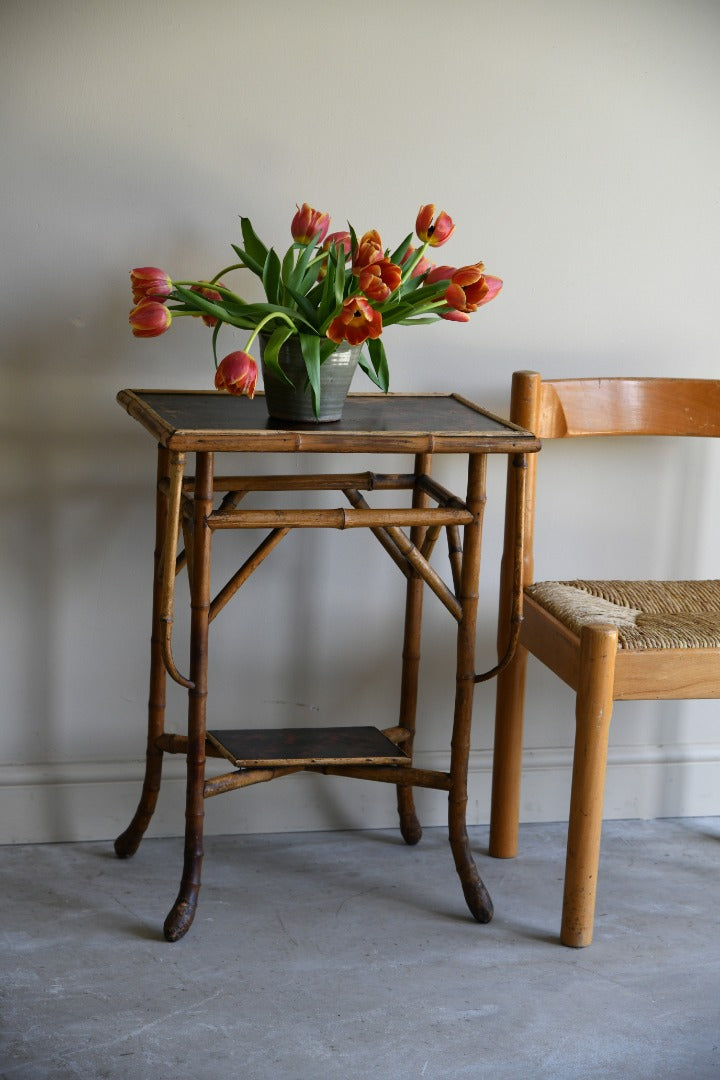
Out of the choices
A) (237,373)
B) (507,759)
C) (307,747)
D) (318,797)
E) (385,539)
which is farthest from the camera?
(318,797)

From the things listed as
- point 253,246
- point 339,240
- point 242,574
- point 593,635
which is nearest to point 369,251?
point 339,240

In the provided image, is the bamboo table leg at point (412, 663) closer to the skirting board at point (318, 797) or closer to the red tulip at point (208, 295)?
the skirting board at point (318, 797)

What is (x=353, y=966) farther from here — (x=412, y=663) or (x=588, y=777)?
(x=412, y=663)

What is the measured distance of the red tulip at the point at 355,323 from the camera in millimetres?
1627

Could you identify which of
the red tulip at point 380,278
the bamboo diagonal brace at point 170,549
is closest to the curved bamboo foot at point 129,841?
the bamboo diagonal brace at point 170,549

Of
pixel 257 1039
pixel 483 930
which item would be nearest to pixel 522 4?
pixel 483 930

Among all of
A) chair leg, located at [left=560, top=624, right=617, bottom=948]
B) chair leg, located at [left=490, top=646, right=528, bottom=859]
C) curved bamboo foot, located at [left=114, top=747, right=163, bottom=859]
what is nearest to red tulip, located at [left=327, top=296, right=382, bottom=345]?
chair leg, located at [left=560, top=624, right=617, bottom=948]

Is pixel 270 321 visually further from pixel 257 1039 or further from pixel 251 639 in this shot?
pixel 257 1039

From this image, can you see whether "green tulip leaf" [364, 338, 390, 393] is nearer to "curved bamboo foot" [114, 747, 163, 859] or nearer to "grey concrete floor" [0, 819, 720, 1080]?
"curved bamboo foot" [114, 747, 163, 859]

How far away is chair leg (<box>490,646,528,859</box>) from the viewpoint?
2066 mm

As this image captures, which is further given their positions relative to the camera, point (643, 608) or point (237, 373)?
point (643, 608)

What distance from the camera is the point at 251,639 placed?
85.0 inches

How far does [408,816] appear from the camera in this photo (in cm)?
215

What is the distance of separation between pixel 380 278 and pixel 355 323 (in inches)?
2.7
